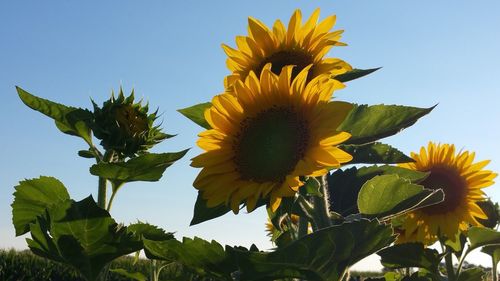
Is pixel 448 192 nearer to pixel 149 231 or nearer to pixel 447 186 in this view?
pixel 447 186

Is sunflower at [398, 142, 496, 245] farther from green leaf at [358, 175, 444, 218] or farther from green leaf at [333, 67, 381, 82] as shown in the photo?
green leaf at [358, 175, 444, 218]

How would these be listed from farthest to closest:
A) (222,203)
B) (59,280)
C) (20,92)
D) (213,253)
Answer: (59,280), (20,92), (222,203), (213,253)

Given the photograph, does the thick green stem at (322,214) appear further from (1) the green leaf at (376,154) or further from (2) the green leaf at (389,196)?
(1) the green leaf at (376,154)

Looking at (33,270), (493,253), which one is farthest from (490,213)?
(33,270)

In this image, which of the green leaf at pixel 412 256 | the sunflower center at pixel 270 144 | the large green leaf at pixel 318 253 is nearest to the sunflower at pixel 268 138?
the sunflower center at pixel 270 144

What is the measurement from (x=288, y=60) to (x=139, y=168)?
791 mm

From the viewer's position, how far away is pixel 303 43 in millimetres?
2525

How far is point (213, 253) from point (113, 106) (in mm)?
873

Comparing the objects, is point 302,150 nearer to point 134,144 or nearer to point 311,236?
point 311,236

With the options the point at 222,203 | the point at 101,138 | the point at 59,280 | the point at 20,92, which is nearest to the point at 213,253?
the point at 222,203

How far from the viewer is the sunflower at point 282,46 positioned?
8.04ft

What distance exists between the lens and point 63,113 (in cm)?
224

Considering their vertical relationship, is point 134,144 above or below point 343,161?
above

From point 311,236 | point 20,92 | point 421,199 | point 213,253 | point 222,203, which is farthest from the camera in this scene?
point 20,92
